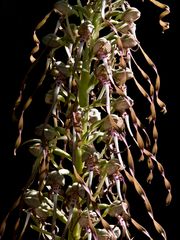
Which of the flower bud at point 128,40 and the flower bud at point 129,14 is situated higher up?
the flower bud at point 129,14

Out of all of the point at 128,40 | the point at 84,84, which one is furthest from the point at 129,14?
the point at 84,84

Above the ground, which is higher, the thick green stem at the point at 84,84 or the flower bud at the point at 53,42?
the flower bud at the point at 53,42

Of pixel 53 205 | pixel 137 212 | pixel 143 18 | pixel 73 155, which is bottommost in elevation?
pixel 137 212

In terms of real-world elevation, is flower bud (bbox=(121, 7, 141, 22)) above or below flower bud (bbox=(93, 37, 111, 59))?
above

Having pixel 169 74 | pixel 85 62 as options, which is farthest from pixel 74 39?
pixel 169 74

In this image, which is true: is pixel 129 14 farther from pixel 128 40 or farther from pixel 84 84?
pixel 84 84

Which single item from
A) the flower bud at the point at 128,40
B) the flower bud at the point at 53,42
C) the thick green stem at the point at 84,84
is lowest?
the thick green stem at the point at 84,84

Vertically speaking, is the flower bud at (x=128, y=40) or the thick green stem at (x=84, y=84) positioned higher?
the flower bud at (x=128, y=40)

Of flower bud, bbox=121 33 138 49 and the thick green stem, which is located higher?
flower bud, bbox=121 33 138 49

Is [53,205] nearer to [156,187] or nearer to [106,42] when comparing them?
[106,42]

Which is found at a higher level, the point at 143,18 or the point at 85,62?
the point at 85,62

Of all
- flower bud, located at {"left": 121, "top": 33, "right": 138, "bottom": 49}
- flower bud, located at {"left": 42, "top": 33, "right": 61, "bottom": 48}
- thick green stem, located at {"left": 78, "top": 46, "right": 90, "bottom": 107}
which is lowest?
thick green stem, located at {"left": 78, "top": 46, "right": 90, "bottom": 107}
